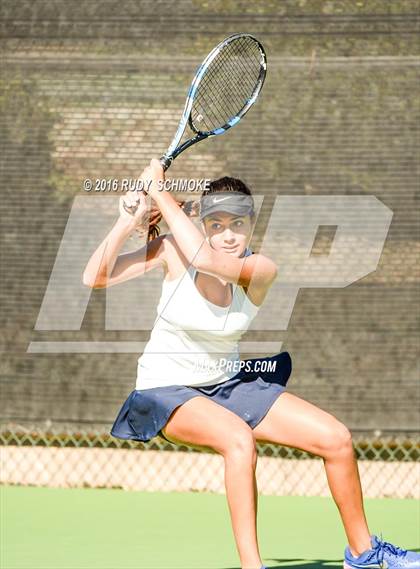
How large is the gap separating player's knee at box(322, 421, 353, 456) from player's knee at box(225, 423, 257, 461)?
25cm

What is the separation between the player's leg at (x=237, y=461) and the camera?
382 centimetres

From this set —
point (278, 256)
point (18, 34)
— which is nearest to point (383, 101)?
point (278, 256)

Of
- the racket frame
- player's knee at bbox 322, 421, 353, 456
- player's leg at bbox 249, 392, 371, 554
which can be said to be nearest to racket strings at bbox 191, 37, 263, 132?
the racket frame

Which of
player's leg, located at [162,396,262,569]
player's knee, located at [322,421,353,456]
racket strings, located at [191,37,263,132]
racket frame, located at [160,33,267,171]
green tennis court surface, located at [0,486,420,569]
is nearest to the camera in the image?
player's leg, located at [162,396,262,569]

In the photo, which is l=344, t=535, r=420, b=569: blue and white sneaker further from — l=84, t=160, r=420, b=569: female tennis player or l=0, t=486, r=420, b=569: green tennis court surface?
l=0, t=486, r=420, b=569: green tennis court surface

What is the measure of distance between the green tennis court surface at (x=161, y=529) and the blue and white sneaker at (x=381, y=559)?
70 centimetres

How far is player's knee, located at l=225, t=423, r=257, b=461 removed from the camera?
12.6 ft

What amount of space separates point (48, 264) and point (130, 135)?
84 centimetres

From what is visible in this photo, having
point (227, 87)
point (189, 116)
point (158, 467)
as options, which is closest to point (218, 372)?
point (189, 116)

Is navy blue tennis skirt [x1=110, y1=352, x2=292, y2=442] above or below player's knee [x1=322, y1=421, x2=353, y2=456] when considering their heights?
above

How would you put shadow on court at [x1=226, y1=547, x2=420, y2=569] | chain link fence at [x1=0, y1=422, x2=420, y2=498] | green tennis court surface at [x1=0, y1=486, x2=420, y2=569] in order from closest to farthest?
shadow on court at [x1=226, y1=547, x2=420, y2=569] → green tennis court surface at [x1=0, y1=486, x2=420, y2=569] → chain link fence at [x1=0, y1=422, x2=420, y2=498]

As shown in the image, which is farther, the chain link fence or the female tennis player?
the chain link fence

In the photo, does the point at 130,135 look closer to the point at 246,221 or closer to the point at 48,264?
the point at 48,264

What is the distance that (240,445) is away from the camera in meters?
3.84
